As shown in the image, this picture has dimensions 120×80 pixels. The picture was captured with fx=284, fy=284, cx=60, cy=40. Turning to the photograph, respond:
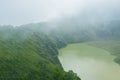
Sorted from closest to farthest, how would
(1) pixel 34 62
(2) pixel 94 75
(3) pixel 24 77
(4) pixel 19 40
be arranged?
(3) pixel 24 77 < (1) pixel 34 62 < (2) pixel 94 75 < (4) pixel 19 40

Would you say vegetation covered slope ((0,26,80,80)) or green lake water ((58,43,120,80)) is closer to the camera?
vegetation covered slope ((0,26,80,80))

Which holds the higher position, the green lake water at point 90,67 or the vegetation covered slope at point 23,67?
the green lake water at point 90,67

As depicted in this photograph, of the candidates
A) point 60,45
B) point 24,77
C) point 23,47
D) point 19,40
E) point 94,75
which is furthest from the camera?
point 60,45

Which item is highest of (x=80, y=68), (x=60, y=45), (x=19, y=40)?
(x=60, y=45)

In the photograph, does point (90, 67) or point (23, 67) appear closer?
point (23, 67)

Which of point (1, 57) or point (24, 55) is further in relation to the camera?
point (24, 55)

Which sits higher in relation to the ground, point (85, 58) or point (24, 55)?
point (85, 58)

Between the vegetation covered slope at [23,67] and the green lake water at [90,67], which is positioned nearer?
the vegetation covered slope at [23,67]

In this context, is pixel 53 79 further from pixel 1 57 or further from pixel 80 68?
pixel 80 68

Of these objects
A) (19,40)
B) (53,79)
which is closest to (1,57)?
(53,79)

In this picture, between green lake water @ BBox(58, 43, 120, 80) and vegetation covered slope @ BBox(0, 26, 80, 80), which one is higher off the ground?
green lake water @ BBox(58, 43, 120, 80)

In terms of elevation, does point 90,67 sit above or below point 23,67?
above
